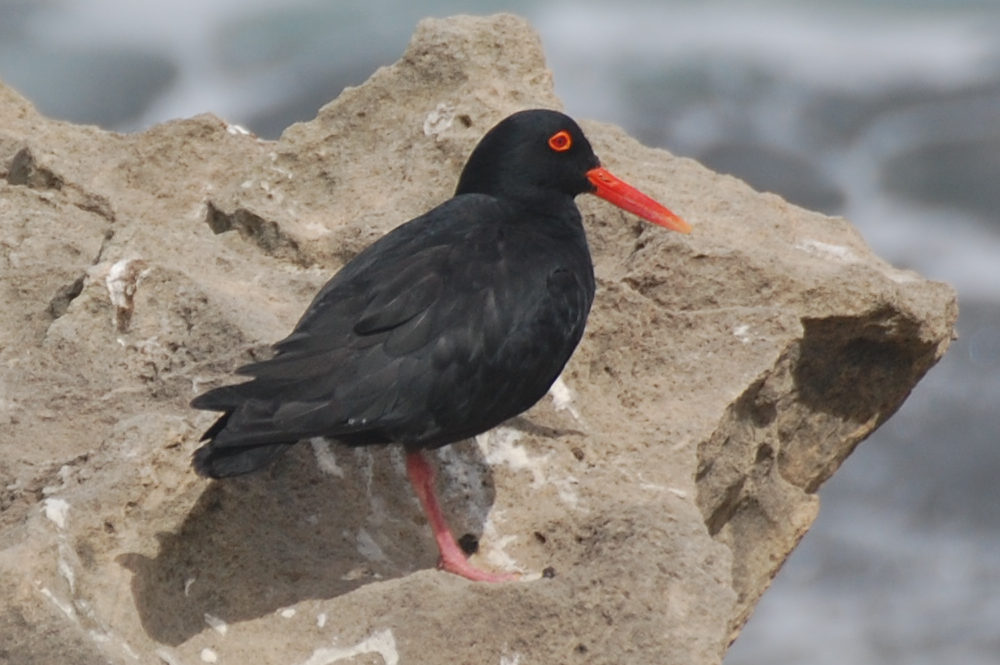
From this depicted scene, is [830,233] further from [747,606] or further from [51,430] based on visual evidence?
[51,430]

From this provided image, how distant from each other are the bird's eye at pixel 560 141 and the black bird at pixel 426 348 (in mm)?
359

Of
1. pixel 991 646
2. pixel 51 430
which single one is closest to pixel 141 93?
pixel 991 646

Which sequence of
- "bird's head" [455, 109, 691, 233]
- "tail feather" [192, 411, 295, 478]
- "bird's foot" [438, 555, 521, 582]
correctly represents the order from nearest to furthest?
"tail feather" [192, 411, 295, 478] < "bird's foot" [438, 555, 521, 582] < "bird's head" [455, 109, 691, 233]

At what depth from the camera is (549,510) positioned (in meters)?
5.43

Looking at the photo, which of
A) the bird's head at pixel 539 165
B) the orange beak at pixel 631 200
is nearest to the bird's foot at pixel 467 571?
the bird's head at pixel 539 165

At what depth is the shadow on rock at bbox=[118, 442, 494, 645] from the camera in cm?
493

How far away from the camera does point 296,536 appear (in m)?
5.23

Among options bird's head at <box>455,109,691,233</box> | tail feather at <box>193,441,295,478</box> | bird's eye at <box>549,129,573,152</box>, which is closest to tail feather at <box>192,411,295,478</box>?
tail feather at <box>193,441,295,478</box>

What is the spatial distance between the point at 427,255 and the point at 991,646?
6068 mm

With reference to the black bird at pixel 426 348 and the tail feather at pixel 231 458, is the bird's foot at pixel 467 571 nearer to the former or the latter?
the black bird at pixel 426 348

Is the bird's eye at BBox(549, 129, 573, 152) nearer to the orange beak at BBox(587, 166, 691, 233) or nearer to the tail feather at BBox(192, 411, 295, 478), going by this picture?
the orange beak at BBox(587, 166, 691, 233)

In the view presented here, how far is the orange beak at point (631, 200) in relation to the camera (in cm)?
624

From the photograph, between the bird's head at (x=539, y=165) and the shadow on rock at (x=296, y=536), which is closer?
the shadow on rock at (x=296, y=536)

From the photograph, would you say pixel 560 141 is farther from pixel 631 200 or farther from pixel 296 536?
pixel 296 536
